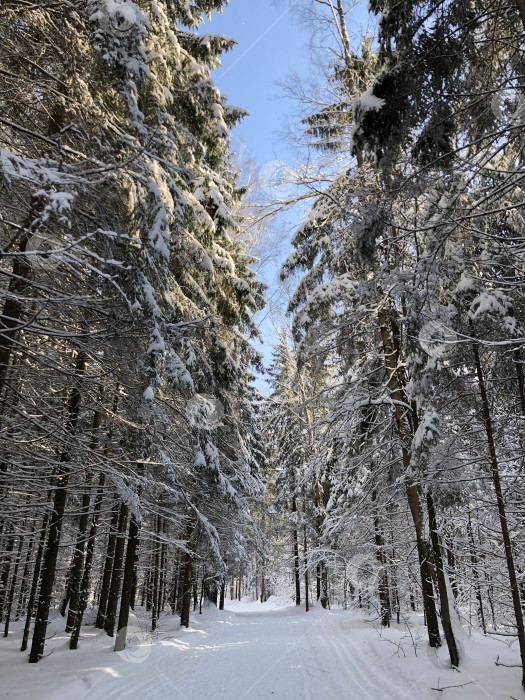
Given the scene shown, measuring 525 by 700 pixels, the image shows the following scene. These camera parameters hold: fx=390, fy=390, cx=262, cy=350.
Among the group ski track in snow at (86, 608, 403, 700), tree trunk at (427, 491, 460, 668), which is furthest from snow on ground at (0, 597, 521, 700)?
tree trunk at (427, 491, 460, 668)

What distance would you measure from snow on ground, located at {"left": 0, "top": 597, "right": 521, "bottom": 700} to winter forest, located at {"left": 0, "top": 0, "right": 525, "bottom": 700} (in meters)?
0.09

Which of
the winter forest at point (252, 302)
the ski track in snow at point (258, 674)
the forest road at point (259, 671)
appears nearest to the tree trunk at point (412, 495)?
the winter forest at point (252, 302)

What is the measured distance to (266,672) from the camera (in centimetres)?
771

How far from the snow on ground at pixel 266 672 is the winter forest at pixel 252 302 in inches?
3.4

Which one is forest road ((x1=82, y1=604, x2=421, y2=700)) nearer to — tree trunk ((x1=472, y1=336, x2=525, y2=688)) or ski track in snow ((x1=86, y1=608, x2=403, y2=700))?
ski track in snow ((x1=86, y1=608, x2=403, y2=700))

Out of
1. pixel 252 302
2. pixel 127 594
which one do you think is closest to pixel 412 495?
pixel 252 302

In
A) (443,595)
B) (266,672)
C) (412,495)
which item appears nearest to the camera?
(443,595)

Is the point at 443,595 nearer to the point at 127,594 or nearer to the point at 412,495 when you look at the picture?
the point at 412,495

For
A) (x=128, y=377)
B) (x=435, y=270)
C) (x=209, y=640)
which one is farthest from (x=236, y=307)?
(x=209, y=640)

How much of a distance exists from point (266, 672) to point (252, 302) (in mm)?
8201

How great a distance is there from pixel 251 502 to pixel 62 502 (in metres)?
11.0

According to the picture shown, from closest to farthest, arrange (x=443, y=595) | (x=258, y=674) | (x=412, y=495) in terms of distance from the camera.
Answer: (x=443, y=595) → (x=258, y=674) → (x=412, y=495)

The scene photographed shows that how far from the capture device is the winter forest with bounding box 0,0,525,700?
14.6ft

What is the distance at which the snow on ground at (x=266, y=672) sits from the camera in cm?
595
